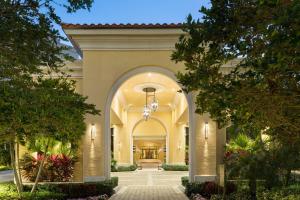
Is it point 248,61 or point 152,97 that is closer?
point 248,61

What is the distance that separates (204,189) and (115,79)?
5.74 metres

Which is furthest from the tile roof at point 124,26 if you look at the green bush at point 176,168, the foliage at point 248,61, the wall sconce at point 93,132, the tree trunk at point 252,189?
the green bush at point 176,168

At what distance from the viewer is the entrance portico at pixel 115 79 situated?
1591 cm

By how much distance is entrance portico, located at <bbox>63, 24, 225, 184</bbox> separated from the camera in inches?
626

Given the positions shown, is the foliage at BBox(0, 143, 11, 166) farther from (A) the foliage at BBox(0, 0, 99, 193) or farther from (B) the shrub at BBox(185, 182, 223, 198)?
(A) the foliage at BBox(0, 0, 99, 193)

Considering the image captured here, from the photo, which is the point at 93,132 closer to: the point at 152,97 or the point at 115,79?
the point at 115,79

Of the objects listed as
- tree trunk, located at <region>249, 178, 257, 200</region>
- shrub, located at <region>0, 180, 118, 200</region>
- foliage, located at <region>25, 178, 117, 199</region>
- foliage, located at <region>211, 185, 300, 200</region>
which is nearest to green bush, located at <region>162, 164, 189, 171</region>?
shrub, located at <region>0, 180, 118, 200</region>

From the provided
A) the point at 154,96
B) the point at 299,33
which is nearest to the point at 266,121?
the point at 299,33

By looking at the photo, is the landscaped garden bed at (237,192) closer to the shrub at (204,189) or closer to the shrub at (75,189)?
the shrub at (204,189)

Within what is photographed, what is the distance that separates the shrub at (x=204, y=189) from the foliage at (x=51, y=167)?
492 cm

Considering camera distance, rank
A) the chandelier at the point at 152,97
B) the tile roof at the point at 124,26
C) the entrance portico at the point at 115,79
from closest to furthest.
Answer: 1. the tile roof at the point at 124,26
2. the entrance portico at the point at 115,79
3. the chandelier at the point at 152,97

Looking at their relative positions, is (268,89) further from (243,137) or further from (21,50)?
(243,137)

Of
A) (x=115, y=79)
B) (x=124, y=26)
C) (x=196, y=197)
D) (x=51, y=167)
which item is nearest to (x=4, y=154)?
(x=51, y=167)

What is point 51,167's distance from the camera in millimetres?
15789
